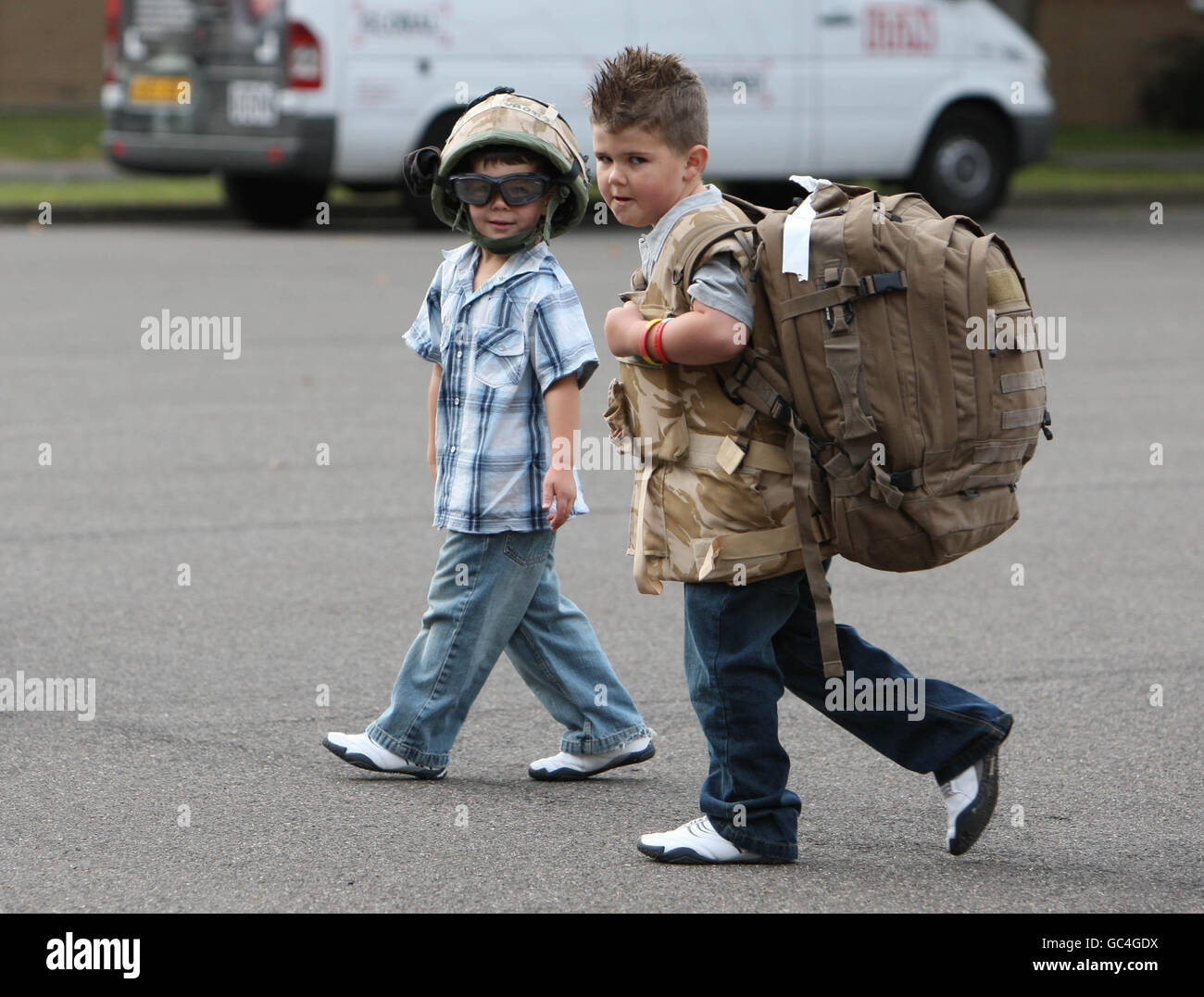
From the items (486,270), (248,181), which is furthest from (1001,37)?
(486,270)

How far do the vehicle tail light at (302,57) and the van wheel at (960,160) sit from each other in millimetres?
5588

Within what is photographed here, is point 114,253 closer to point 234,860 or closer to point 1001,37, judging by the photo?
point 1001,37

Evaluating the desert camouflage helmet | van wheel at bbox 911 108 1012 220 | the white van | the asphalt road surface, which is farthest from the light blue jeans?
van wheel at bbox 911 108 1012 220

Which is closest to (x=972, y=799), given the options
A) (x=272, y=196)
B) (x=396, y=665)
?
(x=396, y=665)

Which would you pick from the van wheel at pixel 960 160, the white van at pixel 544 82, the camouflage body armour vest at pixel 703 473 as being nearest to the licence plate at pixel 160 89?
the white van at pixel 544 82

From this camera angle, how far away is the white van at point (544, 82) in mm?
15180

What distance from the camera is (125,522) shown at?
22.6 feet

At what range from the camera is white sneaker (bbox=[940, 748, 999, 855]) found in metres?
3.81

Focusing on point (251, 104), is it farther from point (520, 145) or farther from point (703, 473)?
point (703, 473)

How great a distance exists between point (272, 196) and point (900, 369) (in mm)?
13840

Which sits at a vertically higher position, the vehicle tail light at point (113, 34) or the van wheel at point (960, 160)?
the vehicle tail light at point (113, 34)

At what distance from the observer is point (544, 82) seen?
Result: 52.0ft

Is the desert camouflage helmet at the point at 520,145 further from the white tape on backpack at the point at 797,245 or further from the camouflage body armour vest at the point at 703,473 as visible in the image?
the white tape on backpack at the point at 797,245

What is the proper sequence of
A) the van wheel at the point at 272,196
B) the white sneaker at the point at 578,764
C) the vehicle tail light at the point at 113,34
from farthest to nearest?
the van wheel at the point at 272,196, the vehicle tail light at the point at 113,34, the white sneaker at the point at 578,764
